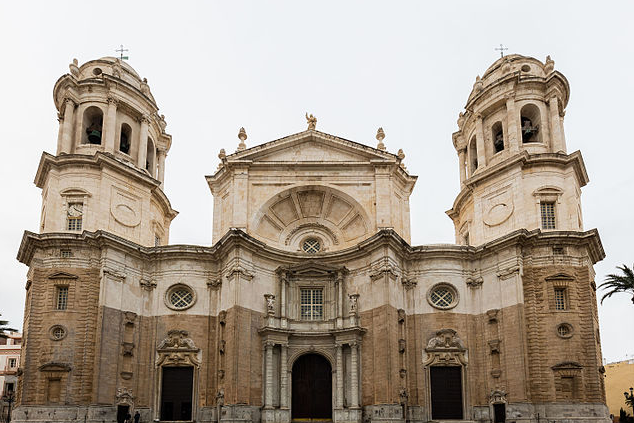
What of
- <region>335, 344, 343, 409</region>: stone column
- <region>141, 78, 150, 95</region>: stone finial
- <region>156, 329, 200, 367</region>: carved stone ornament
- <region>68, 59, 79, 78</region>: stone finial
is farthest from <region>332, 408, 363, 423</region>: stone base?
<region>68, 59, 79, 78</region>: stone finial

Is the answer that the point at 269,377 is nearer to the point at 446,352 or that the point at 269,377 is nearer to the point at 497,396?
the point at 446,352

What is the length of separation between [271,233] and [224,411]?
1160 cm

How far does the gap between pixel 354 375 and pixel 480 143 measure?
646 inches

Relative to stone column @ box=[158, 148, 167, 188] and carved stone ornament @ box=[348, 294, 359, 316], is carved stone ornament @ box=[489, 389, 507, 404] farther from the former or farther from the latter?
stone column @ box=[158, 148, 167, 188]

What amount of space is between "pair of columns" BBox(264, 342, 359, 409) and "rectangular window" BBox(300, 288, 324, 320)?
8.38ft

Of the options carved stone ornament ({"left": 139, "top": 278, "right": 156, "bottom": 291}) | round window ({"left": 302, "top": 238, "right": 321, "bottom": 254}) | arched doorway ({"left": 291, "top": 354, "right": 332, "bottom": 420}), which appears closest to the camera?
arched doorway ({"left": 291, "top": 354, "right": 332, "bottom": 420})

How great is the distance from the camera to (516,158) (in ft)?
123

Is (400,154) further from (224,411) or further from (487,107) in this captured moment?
(224,411)

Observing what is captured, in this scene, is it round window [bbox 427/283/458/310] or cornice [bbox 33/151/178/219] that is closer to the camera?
cornice [bbox 33/151/178/219]

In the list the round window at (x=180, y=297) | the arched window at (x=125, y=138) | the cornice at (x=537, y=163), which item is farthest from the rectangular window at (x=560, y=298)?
the arched window at (x=125, y=138)

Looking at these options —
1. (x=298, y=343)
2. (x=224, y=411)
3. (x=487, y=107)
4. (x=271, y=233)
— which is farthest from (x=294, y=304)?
(x=487, y=107)

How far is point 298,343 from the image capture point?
37.5m

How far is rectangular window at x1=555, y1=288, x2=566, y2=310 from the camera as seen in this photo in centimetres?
3459

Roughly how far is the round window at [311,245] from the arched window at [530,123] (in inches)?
567
